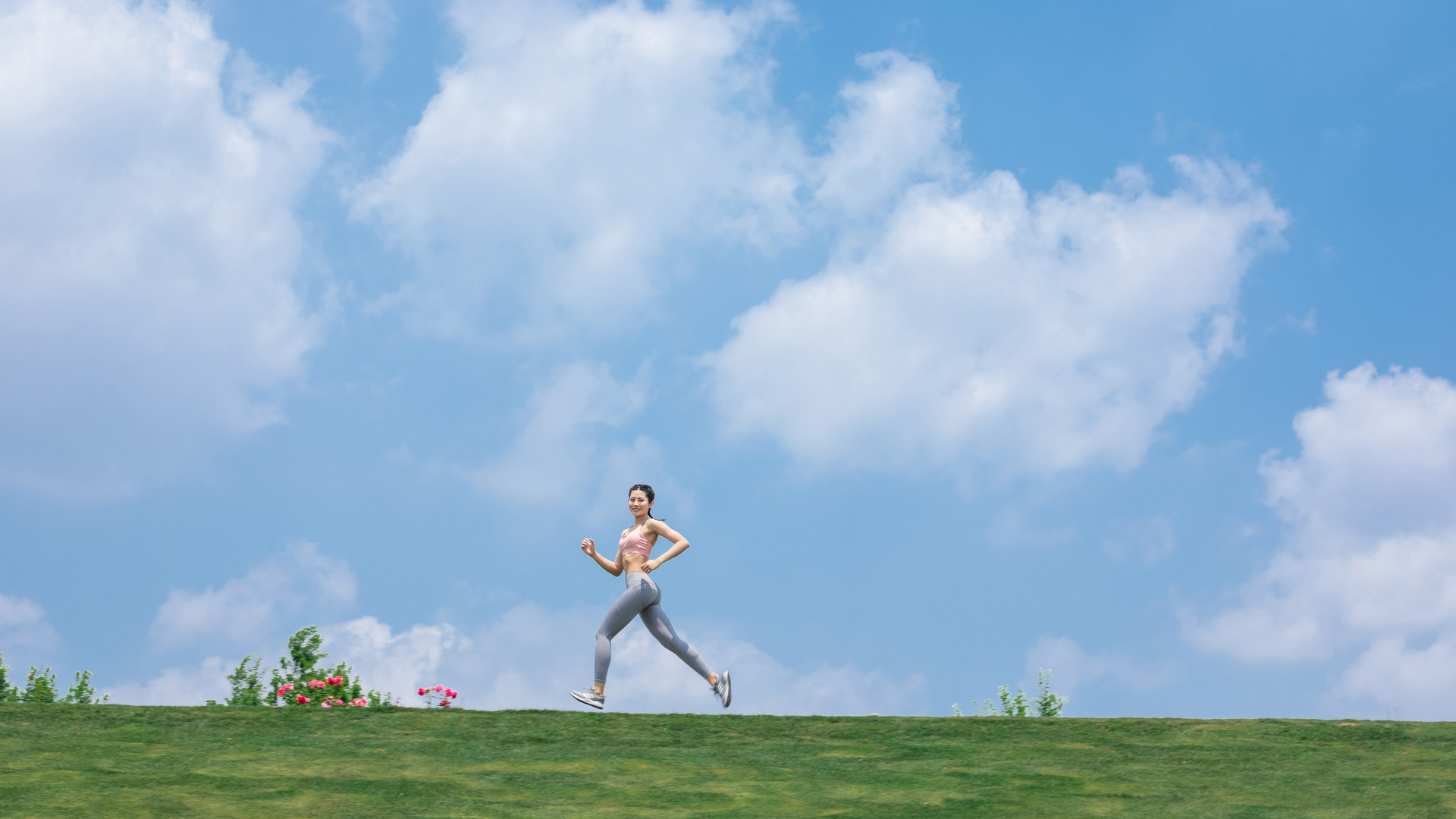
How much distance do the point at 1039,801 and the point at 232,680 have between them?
12.9 meters

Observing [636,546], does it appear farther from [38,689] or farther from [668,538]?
[38,689]

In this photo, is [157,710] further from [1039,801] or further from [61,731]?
[1039,801]

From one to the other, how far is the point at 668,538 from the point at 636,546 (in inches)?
13.6

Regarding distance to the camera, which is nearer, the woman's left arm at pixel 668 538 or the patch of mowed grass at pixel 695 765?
the patch of mowed grass at pixel 695 765

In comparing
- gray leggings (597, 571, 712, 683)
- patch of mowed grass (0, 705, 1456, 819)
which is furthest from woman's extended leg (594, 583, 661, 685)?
patch of mowed grass (0, 705, 1456, 819)

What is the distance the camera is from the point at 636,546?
13.5 m

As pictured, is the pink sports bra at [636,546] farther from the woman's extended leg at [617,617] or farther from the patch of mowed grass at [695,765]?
the patch of mowed grass at [695,765]

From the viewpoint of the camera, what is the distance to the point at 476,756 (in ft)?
35.7

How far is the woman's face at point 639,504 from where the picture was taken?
44.9 feet

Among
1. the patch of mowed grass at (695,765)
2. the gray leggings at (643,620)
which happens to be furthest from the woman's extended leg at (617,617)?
the patch of mowed grass at (695,765)

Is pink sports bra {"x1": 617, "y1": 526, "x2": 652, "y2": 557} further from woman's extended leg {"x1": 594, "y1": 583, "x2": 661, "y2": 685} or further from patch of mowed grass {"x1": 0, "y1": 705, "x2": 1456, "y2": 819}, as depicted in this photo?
patch of mowed grass {"x1": 0, "y1": 705, "x2": 1456, "y2": 819}

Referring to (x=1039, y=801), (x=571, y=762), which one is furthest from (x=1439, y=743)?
(x=571, y=762)

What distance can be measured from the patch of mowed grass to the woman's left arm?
1714 millimetres

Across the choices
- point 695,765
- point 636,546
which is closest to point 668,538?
point 636,546
